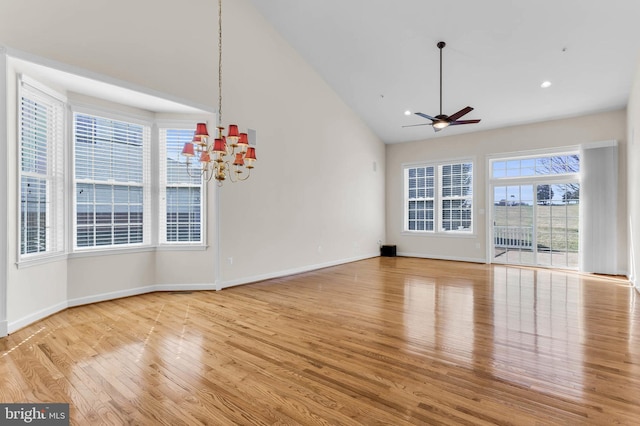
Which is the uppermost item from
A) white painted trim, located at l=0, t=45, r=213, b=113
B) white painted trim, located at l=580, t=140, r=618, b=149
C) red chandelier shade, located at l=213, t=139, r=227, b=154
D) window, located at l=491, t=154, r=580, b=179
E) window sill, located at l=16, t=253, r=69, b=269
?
white painted trim, located at l=0, t=45, r=213, b=113

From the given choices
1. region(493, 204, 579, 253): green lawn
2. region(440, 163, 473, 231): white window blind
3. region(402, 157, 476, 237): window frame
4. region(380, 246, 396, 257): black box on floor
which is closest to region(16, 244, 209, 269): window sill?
region(380, 246, 396, 257): black box on floor

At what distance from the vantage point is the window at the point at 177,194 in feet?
17.2

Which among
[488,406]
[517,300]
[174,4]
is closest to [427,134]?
[517,300]

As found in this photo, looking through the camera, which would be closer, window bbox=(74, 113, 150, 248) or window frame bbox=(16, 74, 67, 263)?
window frame bbox=(16, 74, 67, 263)

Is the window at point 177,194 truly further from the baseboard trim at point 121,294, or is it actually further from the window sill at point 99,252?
the baseboard trim at point 121,294

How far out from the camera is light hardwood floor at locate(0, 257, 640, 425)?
203cm

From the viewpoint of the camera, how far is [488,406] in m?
2.04

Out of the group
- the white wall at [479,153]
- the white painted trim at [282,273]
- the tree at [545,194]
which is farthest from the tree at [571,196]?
the white painted trim at [282,273]

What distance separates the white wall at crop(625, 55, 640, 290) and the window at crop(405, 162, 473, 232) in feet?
9.77

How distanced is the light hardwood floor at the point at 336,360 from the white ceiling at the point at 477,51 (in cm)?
386

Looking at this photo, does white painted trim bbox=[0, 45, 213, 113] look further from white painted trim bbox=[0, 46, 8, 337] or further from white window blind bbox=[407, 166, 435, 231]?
white window blind bbox=[407, 166, 435, 231]

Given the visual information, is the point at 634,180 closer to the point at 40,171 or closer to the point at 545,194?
the point at 545,194

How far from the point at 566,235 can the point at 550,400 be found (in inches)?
254

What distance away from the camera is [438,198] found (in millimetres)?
8875
